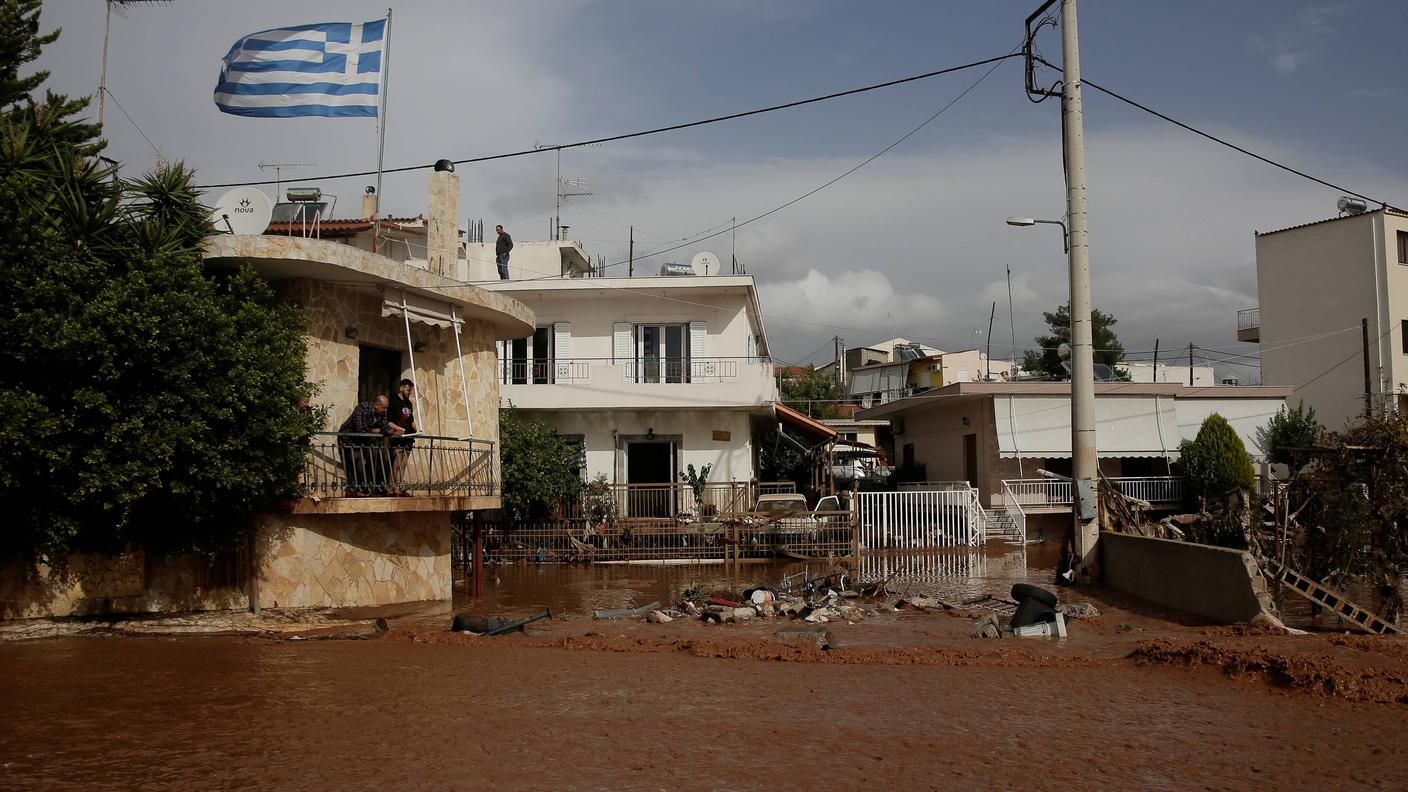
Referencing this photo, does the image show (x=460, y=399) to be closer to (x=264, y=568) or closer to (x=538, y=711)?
(x=264, y=568)

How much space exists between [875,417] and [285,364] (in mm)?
33996

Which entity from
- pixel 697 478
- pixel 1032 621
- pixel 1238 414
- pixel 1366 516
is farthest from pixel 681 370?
pixel 1238 414

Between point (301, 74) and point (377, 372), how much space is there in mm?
4606

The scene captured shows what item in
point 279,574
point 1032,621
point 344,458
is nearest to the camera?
point 1032,621

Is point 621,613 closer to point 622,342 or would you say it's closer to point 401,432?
point 401,432

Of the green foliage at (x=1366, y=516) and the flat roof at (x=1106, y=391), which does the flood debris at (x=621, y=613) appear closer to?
the green foliage at (x=1366, y=516)

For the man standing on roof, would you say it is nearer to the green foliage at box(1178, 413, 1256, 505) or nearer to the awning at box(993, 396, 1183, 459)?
the awning at box(993, 396, 1183, 459)

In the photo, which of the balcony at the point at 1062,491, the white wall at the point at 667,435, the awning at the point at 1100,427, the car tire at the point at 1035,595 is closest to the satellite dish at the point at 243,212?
the car tire at the point at 1035,595

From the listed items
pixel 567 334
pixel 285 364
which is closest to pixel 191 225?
pixel 285 364

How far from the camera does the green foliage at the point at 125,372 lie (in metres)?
10.2

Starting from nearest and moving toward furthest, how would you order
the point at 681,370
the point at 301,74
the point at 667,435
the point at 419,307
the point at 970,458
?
the point at 419,307
the point at 301,74
the point at 667,435
the point at 681,370
the point at 970,458

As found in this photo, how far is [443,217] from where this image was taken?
17.5m

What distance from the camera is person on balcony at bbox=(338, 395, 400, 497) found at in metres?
13.4

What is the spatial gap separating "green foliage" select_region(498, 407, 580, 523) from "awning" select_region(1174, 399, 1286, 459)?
70.3 feet
